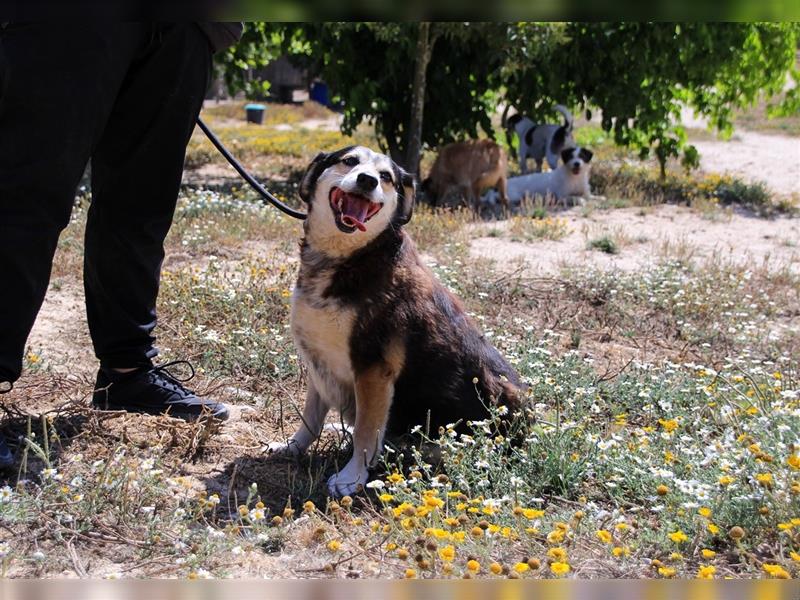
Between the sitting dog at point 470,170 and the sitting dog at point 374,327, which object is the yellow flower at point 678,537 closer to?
the sitting dog at point 374,327

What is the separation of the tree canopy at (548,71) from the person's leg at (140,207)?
6811mm

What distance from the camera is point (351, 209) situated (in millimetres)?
3250

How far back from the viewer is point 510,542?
251 cm

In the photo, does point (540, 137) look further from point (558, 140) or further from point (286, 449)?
point (286, 449)

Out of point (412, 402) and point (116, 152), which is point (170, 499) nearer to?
point (412, 402)

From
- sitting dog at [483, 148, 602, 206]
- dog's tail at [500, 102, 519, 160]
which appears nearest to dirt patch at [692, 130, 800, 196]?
Result: sitting dog at [483, 148, 602, 206]

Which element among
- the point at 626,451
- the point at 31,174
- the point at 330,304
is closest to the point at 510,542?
the point at 626,451

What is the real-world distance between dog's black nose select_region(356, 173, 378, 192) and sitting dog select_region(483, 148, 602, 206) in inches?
272

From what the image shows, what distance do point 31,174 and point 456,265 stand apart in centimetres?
382

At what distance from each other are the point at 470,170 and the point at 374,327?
6753mm

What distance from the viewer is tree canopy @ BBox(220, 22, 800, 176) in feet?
33.5

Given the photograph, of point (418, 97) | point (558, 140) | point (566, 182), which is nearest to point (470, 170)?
point (418, 97)

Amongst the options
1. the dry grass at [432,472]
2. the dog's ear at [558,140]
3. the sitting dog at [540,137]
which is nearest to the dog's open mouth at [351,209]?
the dry grass at [432,472]

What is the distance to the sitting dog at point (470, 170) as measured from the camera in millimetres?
9688
